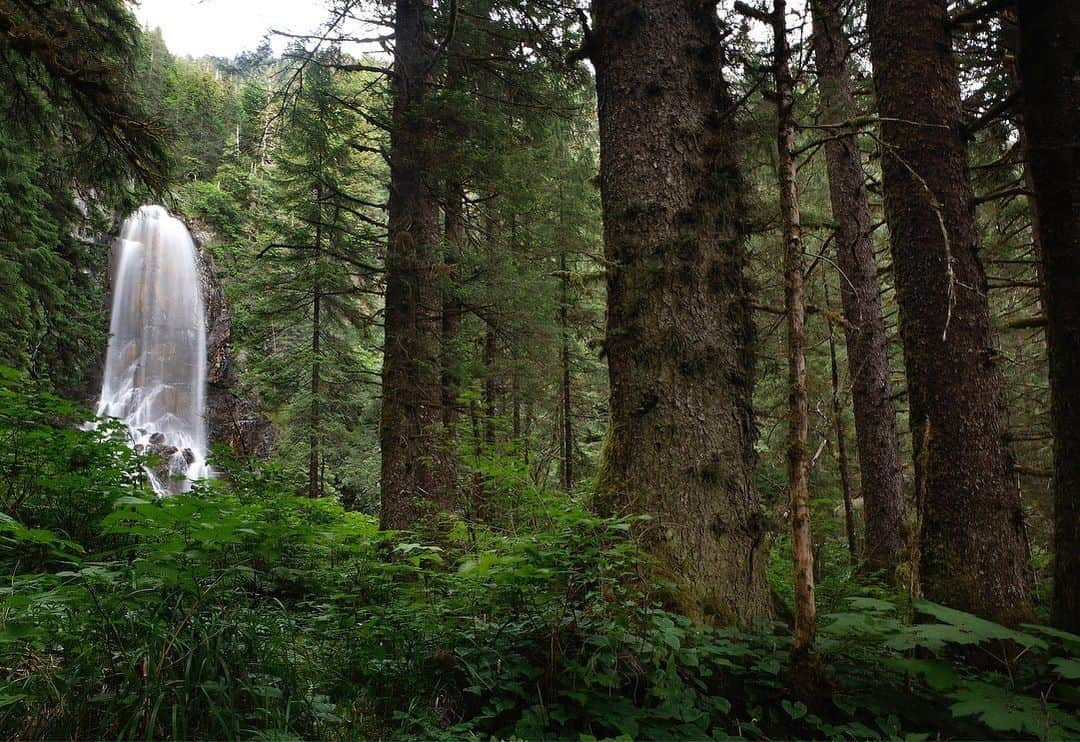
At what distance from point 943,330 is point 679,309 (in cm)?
189

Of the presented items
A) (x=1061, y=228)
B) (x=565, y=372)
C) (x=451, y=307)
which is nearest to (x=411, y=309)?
(x=451, y=307)

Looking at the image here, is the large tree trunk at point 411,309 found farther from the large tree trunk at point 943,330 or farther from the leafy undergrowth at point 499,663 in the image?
the large tree trunk at point 943,330

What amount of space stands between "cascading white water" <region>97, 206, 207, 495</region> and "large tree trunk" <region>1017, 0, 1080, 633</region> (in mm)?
20373

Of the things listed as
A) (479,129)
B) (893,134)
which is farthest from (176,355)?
(893,134)

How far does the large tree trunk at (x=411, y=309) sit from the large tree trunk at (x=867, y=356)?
483 cm

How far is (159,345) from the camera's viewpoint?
68.3 ft

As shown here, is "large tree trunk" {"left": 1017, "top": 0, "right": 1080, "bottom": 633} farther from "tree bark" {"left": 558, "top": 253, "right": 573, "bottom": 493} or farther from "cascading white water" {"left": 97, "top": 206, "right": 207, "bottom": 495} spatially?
"cascading white water" {"left": 97, "top": 206, "right": 207, "bottom": 495}

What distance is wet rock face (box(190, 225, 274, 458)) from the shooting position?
67.2 feet

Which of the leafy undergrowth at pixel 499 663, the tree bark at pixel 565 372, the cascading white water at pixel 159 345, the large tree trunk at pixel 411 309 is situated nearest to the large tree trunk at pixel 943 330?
the leafy undergrowth at pixel 499 663

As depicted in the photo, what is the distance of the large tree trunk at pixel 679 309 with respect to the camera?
2.80 m

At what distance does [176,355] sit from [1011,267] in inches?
940

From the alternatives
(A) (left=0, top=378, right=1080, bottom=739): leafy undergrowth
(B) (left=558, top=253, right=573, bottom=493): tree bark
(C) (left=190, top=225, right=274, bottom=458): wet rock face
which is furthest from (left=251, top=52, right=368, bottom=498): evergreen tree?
(C) (left=190, top=225, right=274, bottom=458): wet rock face

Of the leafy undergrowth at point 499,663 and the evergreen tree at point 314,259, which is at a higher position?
the evergreen tree at point 314,259

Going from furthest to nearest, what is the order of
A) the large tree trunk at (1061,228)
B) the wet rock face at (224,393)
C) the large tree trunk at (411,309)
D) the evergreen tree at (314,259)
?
1. the wet rock face at (224,393)
2. the evergreen tree at (314,259)
3. the large tree trunk at (411,309)
4. the large tree trunk at (1061,228)
